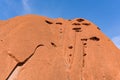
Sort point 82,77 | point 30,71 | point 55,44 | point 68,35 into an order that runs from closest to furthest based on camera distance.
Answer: point 30,71, point 82,77, point 55,44, point 68,35

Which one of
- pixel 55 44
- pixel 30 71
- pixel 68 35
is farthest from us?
pixel 68 35

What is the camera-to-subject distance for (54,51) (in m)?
26.3

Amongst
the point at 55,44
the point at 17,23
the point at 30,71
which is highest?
the point at 17,23

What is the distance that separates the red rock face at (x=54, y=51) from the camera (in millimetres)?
23953

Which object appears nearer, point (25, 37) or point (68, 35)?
point (25, 37)

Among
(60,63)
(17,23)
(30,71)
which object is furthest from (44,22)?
(30,71)

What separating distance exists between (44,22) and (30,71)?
7497 mm

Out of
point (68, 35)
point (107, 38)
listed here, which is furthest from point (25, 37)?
point (107, 38)

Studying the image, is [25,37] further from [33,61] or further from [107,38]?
[107,38]

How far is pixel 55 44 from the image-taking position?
27.4 m

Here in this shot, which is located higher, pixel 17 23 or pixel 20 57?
pixel 17 23

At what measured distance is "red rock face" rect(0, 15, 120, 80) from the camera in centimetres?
2395

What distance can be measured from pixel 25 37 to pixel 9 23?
370cm

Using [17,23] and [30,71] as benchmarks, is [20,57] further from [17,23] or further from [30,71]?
[17,23]
